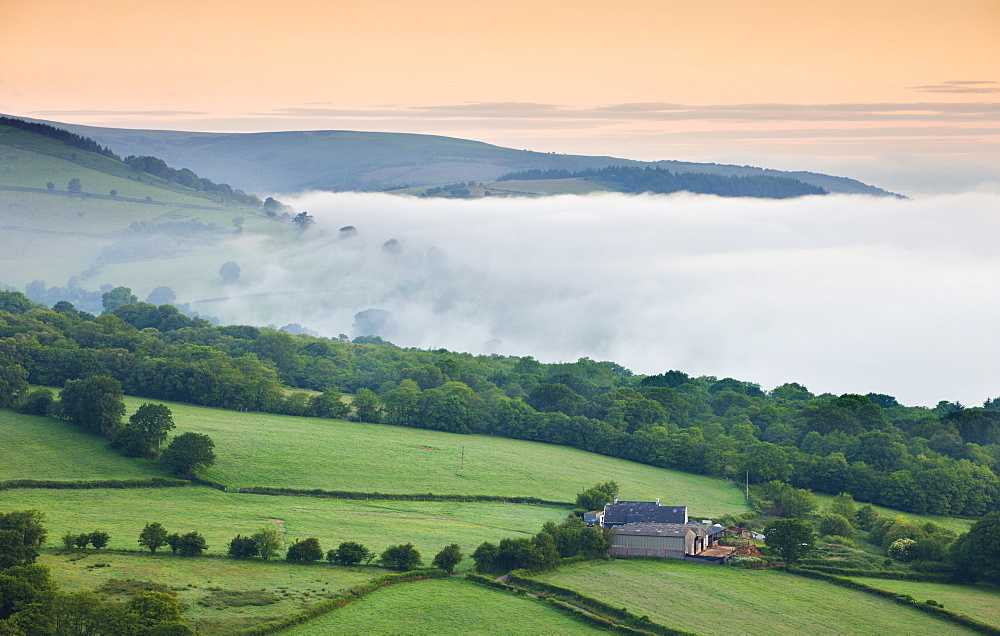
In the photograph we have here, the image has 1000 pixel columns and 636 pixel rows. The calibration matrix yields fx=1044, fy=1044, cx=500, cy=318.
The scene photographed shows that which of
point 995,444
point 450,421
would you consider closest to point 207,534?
point 450,421

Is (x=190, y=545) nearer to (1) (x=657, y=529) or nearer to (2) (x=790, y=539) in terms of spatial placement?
(1) (x=657, y=529)

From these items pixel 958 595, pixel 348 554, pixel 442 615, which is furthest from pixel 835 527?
pixel 348 554

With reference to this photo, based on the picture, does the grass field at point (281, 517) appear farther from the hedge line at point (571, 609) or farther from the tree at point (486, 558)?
the hedge line at point (571, 609)

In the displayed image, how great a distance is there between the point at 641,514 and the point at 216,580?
129 ft

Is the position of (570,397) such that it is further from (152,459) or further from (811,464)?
(152,459)

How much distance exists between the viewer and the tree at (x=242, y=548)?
71875 millimetres

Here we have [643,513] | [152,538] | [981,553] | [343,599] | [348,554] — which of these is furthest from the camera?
[643,513]

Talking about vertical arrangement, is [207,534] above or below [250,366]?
below

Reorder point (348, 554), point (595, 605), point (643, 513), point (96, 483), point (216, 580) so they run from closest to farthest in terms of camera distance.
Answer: point (216, 580) < point (595, 605) < point (348, 554) < point (96, 483) < point (643, 513)

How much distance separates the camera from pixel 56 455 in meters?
96.4

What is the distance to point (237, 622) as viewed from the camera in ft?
192

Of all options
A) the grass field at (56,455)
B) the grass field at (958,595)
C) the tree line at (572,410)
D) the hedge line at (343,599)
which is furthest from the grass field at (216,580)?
the tree line at (572,410)

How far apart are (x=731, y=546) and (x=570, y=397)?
56.1m

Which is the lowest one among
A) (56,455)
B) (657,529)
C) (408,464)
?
(657,529)
